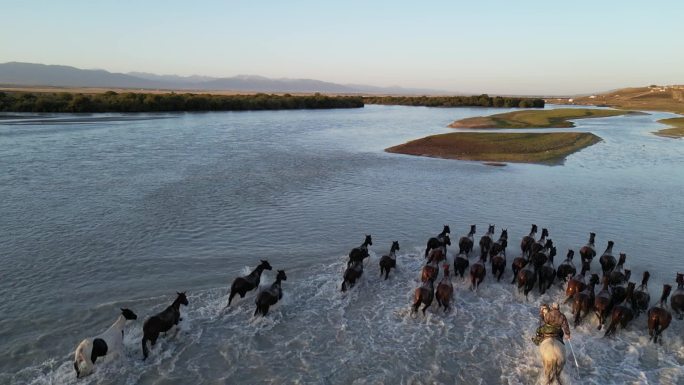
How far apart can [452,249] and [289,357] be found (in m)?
7.29

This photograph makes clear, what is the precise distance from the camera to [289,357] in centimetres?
854

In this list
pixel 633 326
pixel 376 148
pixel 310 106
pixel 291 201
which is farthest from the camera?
pixel 310 106

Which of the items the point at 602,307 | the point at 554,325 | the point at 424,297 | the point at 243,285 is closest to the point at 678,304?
the point at 602,307

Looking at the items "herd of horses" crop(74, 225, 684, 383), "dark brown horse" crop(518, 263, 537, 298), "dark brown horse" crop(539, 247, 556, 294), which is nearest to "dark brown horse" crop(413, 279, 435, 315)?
"herd of horses" crop(74, 225, 684, 383)

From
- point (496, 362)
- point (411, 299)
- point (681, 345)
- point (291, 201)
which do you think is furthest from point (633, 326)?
point (291, 201)

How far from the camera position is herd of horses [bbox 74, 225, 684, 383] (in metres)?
7.96

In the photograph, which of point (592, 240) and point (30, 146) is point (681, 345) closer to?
point (592, 240)

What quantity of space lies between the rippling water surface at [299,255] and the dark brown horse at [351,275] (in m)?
0.22

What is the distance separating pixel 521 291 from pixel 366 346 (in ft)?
15.0

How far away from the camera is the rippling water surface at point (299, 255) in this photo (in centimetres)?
839

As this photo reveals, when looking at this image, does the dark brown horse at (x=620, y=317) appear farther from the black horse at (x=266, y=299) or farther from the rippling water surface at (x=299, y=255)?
the black horse at (x=266, y=299)

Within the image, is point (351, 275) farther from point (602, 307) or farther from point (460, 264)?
point (602, 307)

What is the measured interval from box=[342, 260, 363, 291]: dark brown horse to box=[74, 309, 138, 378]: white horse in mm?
4937

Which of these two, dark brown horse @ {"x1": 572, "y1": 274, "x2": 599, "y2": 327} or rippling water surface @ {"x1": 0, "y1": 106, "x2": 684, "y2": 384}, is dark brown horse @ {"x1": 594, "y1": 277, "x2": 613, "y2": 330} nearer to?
dark brown horse @ {"x1": 572, "y1": 274, "x2": 599, "y2": 327}
